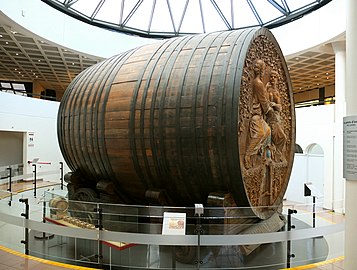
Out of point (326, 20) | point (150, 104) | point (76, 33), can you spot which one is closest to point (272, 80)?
point (150, 104)

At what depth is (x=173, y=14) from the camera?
44.5ft

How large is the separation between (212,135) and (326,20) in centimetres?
770

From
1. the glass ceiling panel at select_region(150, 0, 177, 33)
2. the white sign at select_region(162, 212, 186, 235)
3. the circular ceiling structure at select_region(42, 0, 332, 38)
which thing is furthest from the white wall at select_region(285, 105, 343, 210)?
the glass ceiling panel at select_region(150, 0, 177, 33)

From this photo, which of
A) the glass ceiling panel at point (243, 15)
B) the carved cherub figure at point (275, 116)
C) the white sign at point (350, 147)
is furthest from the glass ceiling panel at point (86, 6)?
the white sign at point (350, 147)

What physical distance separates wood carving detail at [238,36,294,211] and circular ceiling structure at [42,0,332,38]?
315 inches

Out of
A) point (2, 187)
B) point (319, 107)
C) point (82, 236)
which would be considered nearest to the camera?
point (82, 236)

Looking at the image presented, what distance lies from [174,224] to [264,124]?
5.42 feet

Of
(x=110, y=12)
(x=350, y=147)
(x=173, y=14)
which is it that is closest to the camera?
(x=350, y=147)

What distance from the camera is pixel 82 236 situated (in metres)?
3.83

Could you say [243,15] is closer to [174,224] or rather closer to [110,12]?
[110,12]

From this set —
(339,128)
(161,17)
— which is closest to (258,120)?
(339,128)

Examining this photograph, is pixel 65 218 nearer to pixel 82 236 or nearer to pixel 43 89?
pixel 82 236

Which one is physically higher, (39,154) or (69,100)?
(69,100)

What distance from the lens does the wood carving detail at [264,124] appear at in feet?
12.2
